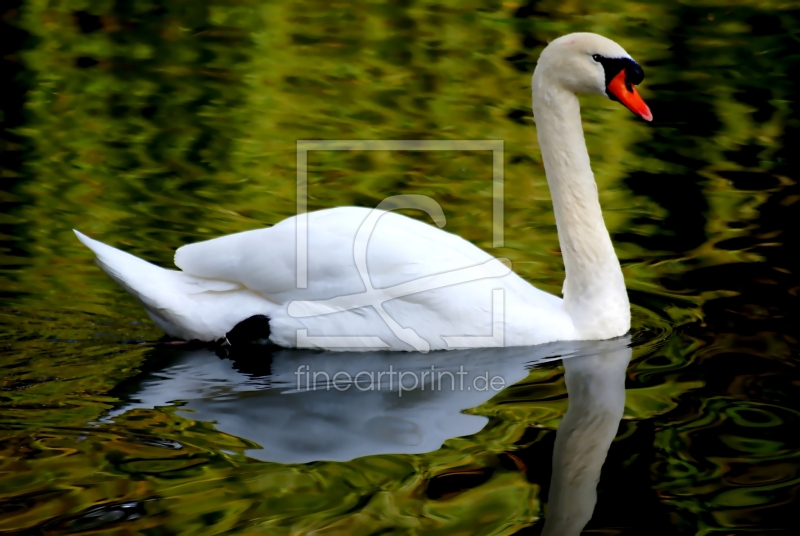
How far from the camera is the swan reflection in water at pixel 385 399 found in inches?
178

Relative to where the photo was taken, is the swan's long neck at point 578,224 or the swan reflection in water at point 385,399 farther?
the swan's long neck at point 578,224

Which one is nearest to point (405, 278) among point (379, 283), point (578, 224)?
point (379, 283)

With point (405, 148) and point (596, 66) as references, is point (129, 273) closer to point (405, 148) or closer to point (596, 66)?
point (596, 66)

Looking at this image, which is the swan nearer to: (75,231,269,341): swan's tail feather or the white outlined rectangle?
(75,231,269,341): swan's tail feather

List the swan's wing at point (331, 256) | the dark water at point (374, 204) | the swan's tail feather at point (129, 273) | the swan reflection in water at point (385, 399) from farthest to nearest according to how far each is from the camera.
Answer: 1. the swan's tail feather at point (129, 273)
2. the swan's wing at point (331, 256)
3. the swan reflection in water at point (385, 399)
4. the dark water at point (374, 204)

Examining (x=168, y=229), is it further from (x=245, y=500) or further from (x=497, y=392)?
(x=245, y=500)

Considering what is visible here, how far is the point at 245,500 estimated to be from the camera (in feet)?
13.3

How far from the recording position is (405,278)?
550 cm

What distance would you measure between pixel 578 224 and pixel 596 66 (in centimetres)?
84

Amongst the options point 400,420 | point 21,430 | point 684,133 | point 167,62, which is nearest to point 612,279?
point 400,420

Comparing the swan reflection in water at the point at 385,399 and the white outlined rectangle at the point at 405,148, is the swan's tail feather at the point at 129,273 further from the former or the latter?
the white outlined rectangle at the point at 405,148

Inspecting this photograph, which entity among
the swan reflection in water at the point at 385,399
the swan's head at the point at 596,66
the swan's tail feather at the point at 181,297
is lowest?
the swan reflection in water at the point at 385,399

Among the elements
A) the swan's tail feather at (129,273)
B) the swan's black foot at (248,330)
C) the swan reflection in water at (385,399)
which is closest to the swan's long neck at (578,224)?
the swan reflection in water at (385,399)

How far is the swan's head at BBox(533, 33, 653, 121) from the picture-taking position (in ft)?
18.7
